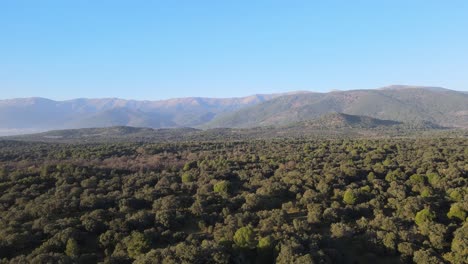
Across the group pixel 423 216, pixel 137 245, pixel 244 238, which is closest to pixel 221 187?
pixel 244 238

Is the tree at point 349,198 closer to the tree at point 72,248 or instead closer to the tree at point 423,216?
the tree at point 423,216

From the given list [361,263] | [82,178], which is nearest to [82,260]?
[361,263]

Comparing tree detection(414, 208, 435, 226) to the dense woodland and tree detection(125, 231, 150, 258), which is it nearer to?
the dense woodland

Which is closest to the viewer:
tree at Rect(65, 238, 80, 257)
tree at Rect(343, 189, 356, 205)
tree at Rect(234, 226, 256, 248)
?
tree at Rect(65, 238, 80, 257)

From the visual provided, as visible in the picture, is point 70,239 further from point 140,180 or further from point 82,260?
point 140,180

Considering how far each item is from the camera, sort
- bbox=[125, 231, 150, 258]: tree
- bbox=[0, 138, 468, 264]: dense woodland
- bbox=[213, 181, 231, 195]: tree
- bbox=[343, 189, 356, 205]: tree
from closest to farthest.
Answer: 1. bbox=[0, 138, 468, 264]: dense woodland
2. bbox=[125, 231, 150, 258]: tree
3. bbox=[343, 189, 356, 205]: tree
4. bbox=[213, 181, 231, 195]: tree

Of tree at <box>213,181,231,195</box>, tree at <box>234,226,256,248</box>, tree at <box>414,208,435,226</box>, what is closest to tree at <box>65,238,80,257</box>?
tree at <box>234,226,256,248</box>

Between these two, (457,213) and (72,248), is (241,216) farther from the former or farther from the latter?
(457,213)
